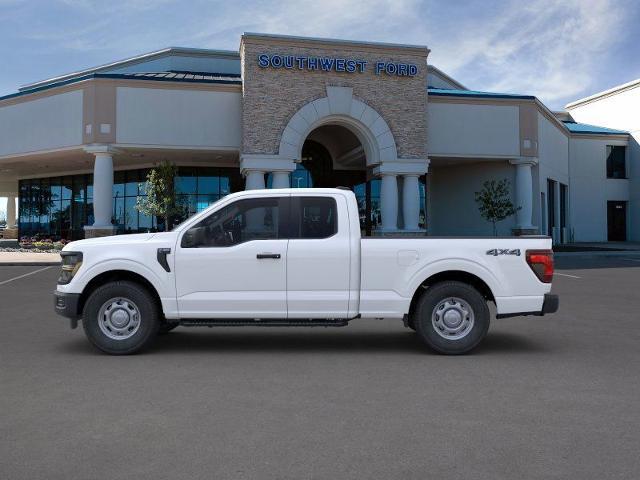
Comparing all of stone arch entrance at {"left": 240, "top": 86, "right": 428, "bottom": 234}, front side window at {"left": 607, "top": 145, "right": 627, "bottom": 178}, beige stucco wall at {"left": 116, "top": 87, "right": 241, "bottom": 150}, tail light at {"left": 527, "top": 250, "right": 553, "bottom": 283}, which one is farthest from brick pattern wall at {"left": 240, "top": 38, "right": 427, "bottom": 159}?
front side window at {"left": 607, "top": 145, "right": 627, "bottom": 178}

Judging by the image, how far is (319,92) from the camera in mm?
28359

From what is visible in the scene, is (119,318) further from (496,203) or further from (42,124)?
(496,203)

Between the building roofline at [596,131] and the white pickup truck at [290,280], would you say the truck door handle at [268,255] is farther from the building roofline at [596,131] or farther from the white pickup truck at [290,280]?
the building roofline at [596,131]

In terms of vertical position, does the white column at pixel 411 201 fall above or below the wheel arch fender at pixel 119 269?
above

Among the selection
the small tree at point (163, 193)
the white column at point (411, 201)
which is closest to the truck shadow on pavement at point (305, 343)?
the white column at point (411, 201)

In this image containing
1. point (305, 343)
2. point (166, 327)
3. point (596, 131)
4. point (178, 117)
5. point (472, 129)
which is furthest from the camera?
point (596, 131)

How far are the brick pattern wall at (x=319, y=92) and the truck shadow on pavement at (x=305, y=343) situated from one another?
64.9ft

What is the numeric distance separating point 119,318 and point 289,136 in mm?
21420

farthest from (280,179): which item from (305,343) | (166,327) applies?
(305,343)

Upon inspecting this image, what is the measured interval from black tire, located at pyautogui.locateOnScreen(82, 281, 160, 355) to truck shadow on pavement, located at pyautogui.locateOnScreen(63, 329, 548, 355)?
0.95 feet

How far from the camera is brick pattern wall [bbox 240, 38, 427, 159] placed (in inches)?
1094

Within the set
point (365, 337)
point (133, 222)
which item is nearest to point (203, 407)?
point (365, 337)

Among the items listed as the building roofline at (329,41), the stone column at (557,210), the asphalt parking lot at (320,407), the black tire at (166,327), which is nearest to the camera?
the asphalt parking lot at (320,407)

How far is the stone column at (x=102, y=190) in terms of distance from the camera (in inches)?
1128
